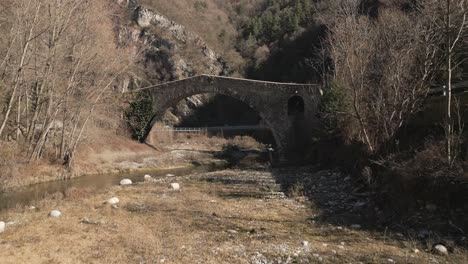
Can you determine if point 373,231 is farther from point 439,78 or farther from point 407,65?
point 439,78

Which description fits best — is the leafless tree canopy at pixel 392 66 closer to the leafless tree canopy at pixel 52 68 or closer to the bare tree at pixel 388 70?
the bare tree at pixel 388 70

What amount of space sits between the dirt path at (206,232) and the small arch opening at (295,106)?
1988cm

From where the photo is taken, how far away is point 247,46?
261 feet

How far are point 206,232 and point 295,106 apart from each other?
2678 centimetres

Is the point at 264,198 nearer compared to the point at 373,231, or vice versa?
the point at 373,231

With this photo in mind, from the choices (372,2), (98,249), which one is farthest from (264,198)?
(372,2)

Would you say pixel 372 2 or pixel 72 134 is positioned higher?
pixel 372 2

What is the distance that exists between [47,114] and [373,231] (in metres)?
18.0

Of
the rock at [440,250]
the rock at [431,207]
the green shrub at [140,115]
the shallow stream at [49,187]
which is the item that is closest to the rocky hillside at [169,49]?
the green shrub at [140,115]

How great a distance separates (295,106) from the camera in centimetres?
3566

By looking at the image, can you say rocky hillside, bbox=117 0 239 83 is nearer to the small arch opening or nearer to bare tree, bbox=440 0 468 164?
the small arch opening

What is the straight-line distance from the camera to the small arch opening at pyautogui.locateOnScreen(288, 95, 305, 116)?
35.2m

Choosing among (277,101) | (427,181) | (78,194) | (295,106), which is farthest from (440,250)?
(295,106)

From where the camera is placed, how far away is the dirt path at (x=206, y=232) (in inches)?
319
